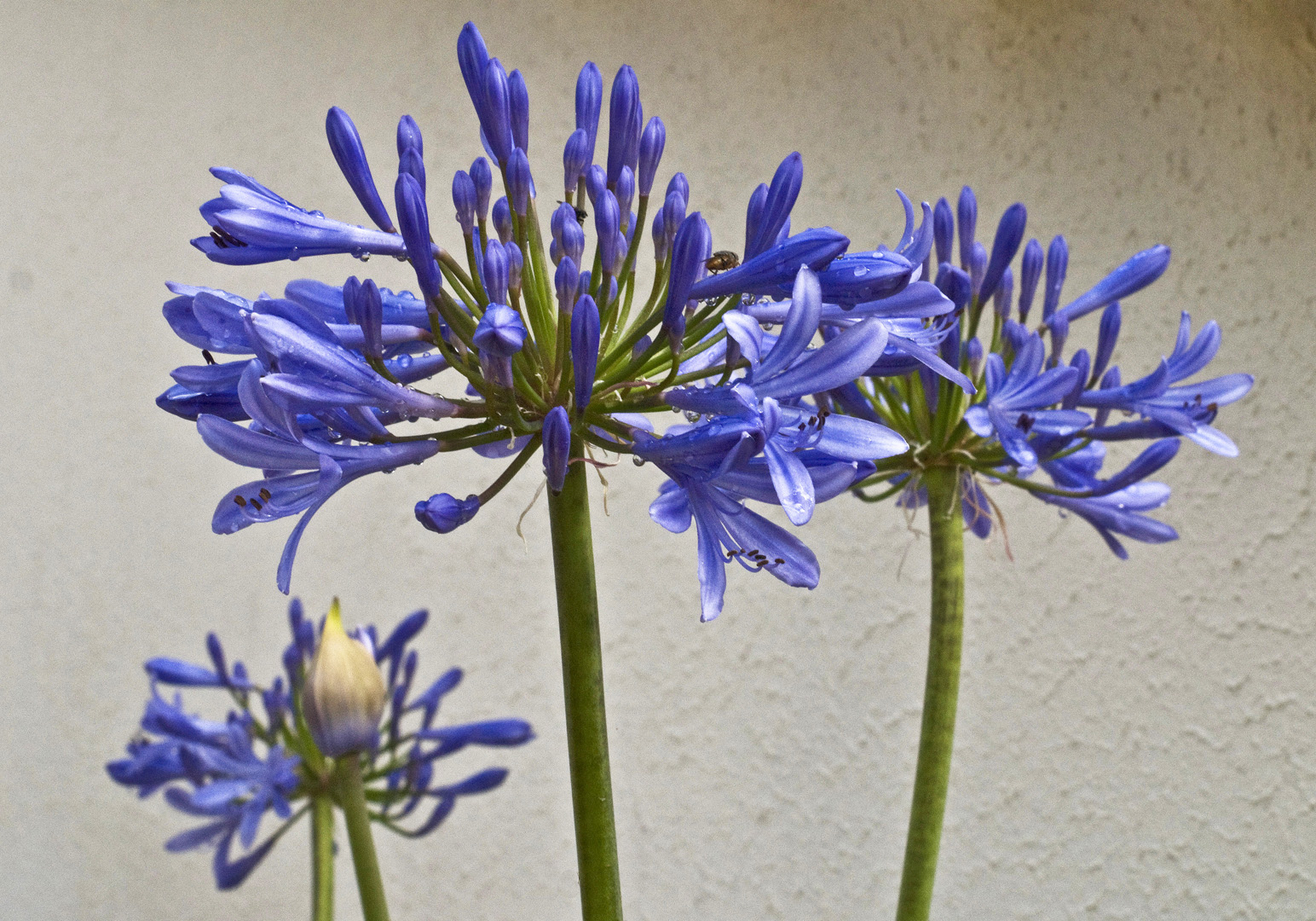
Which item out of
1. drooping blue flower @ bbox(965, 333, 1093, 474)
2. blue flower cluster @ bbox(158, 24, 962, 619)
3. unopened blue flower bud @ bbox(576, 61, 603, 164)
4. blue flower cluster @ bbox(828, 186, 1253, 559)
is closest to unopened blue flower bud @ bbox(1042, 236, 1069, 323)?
blue flower cluster @ bbox(828, 186, 1253, 559)

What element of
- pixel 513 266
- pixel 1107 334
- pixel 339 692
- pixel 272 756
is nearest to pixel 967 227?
pixel 1107 334

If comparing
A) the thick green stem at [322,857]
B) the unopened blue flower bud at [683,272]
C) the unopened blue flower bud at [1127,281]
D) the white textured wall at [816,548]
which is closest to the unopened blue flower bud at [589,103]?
the unopened blue flower bud at [683,272]

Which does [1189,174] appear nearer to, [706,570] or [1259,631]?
[1259,631]

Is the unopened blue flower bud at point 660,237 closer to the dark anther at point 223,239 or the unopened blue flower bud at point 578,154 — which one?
the unopened blue flower bud at point 578,154

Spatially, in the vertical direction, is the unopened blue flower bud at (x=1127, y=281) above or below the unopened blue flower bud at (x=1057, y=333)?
above

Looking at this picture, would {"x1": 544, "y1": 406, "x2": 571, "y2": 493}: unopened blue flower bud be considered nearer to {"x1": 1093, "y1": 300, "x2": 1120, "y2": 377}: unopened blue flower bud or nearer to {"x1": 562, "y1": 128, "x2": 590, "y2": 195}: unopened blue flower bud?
{"x1": 562, "y1": 128, "x2": 590, "y2": 195}: unopened blue flower bud

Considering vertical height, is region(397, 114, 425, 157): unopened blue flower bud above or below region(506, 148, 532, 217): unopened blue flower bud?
above

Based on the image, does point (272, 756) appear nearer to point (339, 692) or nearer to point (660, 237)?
point (339, 692)
